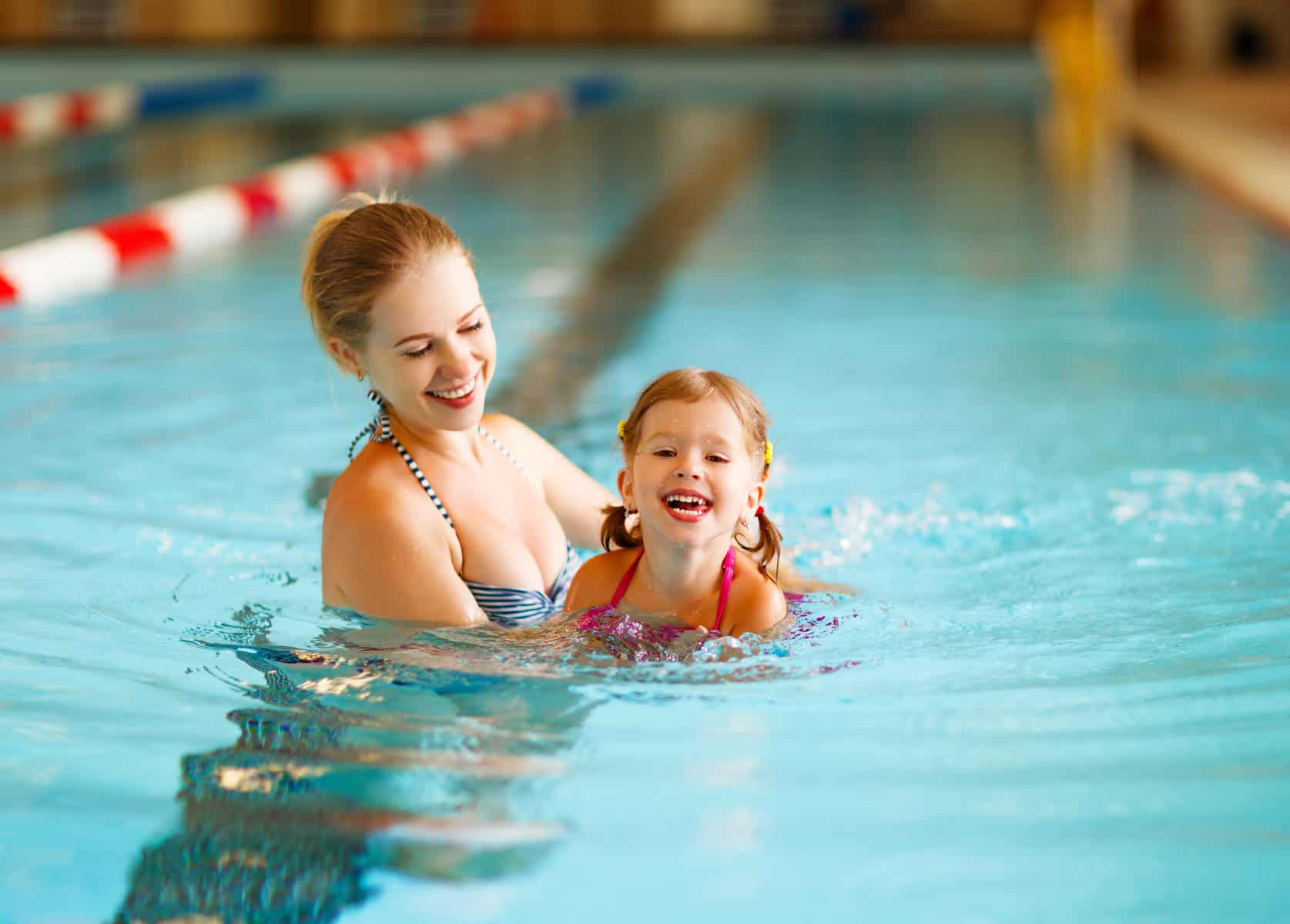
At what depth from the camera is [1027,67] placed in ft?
53.7

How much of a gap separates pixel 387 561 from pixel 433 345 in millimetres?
300

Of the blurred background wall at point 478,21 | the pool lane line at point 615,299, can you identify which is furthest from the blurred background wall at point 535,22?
the pool lane line at point 615,299

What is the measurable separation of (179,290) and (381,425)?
389cm

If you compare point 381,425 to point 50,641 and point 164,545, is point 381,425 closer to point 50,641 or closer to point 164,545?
point 50,641

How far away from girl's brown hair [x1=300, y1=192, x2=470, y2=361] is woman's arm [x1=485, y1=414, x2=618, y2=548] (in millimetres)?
442

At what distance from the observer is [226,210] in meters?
7.54

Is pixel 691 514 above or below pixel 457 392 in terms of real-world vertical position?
below

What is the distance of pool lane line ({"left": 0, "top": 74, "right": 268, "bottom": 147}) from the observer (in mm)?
11695

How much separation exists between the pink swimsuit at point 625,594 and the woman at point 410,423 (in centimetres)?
12

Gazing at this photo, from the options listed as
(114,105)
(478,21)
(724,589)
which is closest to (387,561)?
(724,589)

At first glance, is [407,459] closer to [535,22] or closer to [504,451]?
[504,451]

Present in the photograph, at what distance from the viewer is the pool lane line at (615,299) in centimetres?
442

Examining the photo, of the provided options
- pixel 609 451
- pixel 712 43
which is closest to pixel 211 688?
pixel 609 451

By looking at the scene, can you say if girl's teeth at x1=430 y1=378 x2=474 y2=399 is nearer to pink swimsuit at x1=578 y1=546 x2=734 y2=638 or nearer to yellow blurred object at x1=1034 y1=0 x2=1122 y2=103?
pink swimsuit at x1=578 y1=546 x2=734 y2=638
